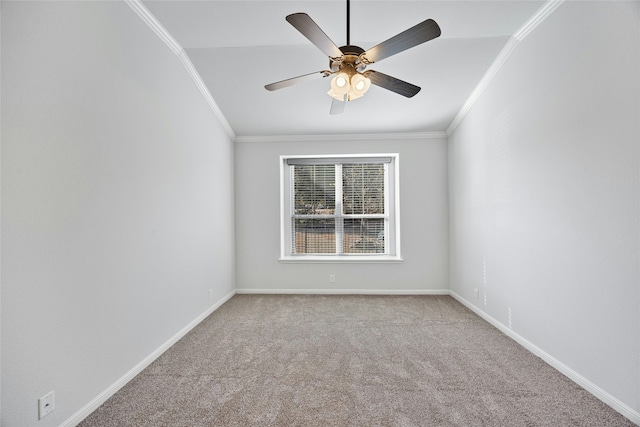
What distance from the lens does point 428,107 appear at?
3686mm

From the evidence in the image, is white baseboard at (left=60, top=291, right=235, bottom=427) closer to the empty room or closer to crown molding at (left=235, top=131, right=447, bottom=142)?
the empty room

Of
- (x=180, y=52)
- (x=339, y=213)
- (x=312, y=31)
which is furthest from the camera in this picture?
(x=339, y=213)

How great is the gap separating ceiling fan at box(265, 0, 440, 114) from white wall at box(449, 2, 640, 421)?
3.24 feet

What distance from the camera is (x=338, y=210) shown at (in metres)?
4.66

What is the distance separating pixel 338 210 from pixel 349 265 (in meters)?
0.85

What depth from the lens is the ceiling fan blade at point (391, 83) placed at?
2.06 metres

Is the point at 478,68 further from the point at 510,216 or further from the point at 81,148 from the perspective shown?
the point at 81,148

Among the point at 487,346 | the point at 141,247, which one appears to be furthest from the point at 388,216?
the point at 141,247

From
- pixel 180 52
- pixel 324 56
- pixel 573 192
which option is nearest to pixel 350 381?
pixel 573 192

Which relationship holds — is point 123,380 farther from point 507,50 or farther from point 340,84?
point 507,50

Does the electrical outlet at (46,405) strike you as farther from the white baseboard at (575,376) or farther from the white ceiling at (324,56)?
the white baseboard at (575,376)

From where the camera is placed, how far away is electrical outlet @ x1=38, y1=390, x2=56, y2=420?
143 centimetres

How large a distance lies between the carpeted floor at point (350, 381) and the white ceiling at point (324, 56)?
2.47 meters

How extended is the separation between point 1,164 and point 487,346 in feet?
10.8
